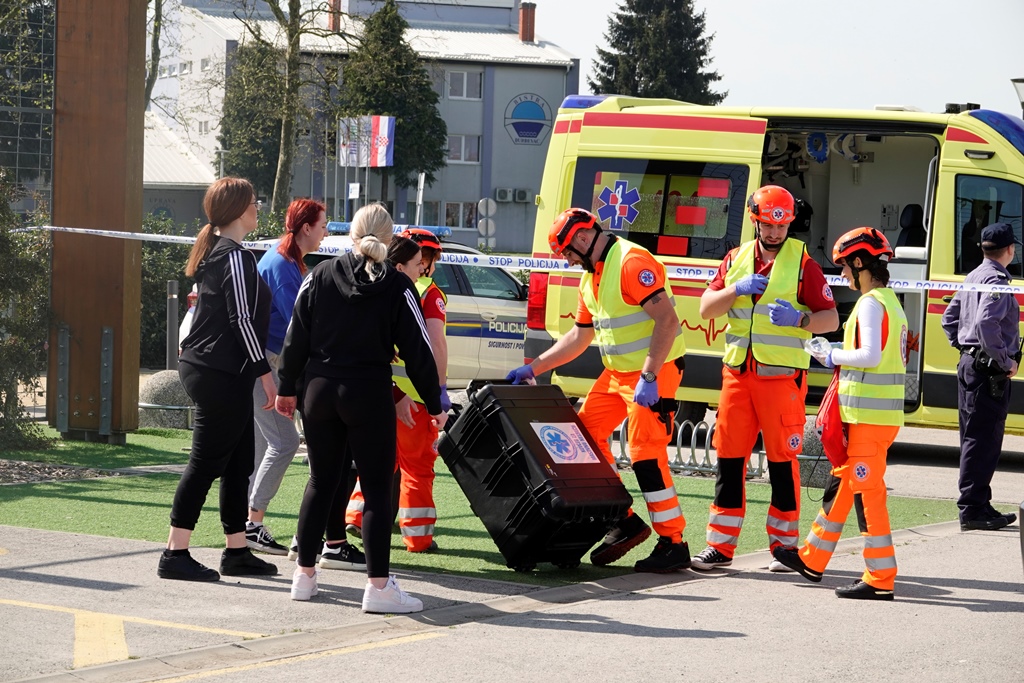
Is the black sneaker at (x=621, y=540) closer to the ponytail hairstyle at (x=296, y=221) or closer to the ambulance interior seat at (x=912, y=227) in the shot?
the ponytail hairstyle at (x=296, y=221)

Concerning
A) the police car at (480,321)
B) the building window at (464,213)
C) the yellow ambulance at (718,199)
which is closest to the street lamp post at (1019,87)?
the yellow ambulance at (718,199)

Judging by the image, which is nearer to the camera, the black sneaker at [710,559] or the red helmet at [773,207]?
the red helmet at [773,207]

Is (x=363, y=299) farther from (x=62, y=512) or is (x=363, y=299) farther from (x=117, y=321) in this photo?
(x=117, y=321)

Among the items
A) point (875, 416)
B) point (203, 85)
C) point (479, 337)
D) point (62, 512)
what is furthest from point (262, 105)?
point (875, 416)

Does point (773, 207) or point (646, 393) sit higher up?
point (773, 207)

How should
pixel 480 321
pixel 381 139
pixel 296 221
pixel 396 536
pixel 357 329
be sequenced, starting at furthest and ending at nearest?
pixel 381 139 < pixel 480 321 < pixel 396 536 < pixel 296 221 < pixel 357 329

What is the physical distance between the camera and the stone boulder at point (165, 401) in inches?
533

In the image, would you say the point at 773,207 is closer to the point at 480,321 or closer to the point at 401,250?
the point at 401,250

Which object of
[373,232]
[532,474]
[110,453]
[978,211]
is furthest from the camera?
[978,211]

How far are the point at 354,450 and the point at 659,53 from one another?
68.7m

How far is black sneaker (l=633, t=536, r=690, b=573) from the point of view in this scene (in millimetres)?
7145

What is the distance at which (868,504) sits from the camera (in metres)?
6.68

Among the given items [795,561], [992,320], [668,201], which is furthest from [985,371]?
[668,201]

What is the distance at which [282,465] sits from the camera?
289 inches
